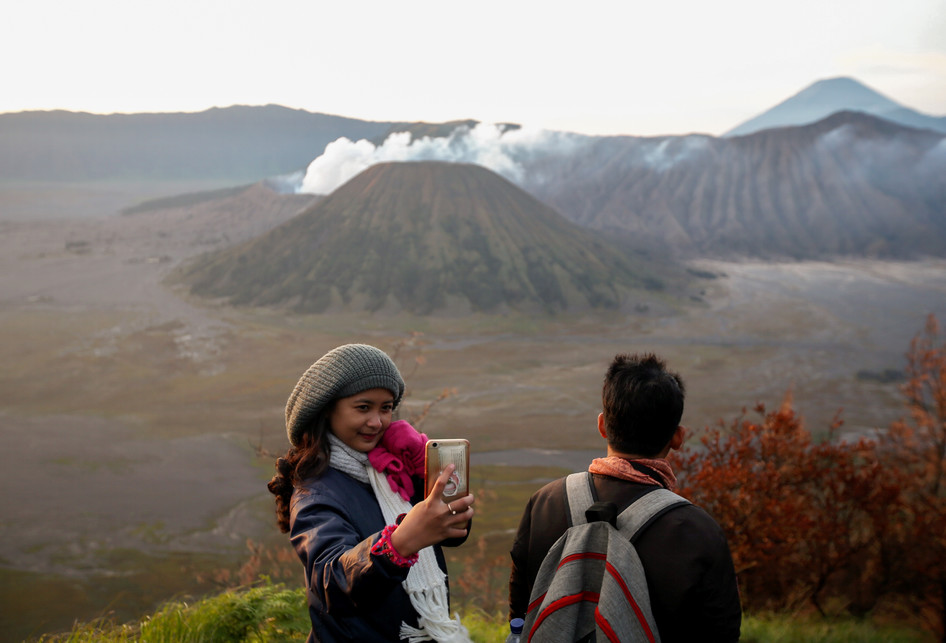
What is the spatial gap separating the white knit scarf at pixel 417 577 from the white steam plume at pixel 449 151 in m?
30.6

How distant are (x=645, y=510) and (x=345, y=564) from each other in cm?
65

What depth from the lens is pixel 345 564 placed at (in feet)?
4.31

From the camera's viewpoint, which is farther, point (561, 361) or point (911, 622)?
point (561, 361)

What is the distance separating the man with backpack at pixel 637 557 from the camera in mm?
1412

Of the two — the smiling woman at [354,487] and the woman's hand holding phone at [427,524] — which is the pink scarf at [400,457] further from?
the woman's hand holding phone at [427,524]

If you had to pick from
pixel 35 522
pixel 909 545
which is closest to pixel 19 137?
pixel 35 522

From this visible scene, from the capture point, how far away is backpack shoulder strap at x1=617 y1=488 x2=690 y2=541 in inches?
57.5

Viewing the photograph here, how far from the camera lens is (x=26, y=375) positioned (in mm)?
17062

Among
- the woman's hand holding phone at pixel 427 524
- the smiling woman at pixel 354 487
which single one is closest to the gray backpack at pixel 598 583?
the smiling woman at pixel 354 487

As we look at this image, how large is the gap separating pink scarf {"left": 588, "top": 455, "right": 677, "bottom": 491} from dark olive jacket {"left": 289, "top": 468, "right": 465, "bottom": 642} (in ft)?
1.29

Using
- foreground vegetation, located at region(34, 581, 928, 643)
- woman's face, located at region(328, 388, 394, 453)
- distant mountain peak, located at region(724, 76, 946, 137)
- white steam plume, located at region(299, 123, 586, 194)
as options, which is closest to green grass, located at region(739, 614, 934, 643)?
foreground vegetation, located at region(34, 581, 928, 643)

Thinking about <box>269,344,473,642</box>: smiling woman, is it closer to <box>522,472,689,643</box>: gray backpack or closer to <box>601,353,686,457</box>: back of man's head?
<box>522,472,689,643</box>: gray backpack

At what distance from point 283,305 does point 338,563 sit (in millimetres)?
26855

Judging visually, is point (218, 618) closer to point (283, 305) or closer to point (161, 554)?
point (161, 554)
